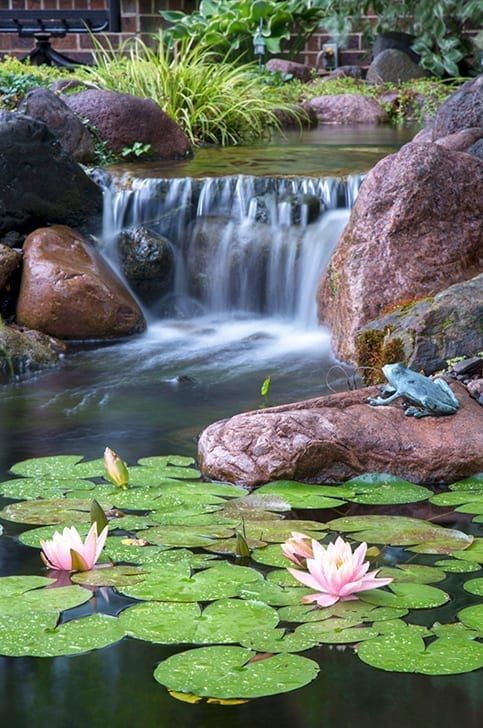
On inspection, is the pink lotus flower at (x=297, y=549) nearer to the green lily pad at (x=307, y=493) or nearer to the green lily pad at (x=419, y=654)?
the green lily pad at (x=419, y=654)

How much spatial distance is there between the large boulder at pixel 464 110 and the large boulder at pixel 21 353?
164 inches

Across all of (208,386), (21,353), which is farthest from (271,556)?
(21,353)

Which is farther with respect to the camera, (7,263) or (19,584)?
(7,263)

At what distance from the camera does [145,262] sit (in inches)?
351

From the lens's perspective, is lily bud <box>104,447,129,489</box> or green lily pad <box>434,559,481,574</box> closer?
green lily pad <box>434,559,481,574</box>

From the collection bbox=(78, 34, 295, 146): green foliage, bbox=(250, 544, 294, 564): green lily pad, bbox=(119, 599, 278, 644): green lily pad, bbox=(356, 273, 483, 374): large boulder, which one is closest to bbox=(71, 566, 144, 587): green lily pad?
bbox=(119, 599, 278, 644): green lily pad

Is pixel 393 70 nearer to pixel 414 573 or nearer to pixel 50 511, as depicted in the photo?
pixel 50 511

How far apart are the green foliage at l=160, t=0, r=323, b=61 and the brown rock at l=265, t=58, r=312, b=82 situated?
19 cm

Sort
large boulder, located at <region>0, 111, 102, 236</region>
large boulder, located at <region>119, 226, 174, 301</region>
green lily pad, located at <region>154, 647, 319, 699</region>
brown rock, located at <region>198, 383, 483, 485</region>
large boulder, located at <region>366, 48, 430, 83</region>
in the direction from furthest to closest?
large boulder, located at <region>366, 48, 430, 83</region>
large boulder, located at <region>119, 226, 174, 301</region>
large boulder, located at <region>0, 111, 102, 236</region>
brown rock, located at <region>198, 383, 483, 485</region>
green lily pad, located at <region>154, 647, 319, 699</region>

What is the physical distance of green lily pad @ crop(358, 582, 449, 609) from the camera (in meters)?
3.41

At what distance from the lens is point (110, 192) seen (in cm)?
961

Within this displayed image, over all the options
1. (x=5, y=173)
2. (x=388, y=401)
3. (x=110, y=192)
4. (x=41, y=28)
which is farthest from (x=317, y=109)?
(x=388, y=401)

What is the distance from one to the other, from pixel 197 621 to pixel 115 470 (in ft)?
4.31

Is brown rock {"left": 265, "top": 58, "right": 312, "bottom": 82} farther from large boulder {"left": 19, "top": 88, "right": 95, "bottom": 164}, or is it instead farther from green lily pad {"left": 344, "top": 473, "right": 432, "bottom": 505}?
green lily pad {"left": 344, "top": 473, "right": 432, "bottom": 505}
